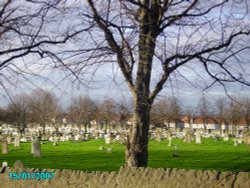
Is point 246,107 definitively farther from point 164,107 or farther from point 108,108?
point 164,107

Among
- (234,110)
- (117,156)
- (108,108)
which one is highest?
(234,110)

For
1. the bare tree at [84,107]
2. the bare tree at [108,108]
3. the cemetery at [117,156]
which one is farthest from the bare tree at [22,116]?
the bare tree at [108,108]

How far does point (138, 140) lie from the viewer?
8727 millimetres

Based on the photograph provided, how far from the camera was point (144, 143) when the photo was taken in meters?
8.75

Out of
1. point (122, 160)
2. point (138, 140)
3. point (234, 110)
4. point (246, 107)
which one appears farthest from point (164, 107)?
point (138, 140)

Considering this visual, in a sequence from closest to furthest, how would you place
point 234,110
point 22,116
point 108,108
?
point 108,108 → point 234,110 → point 22,116

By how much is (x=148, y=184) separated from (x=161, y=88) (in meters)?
2.03

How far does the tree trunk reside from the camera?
8648mm

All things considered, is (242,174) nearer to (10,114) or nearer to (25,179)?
(25,179)

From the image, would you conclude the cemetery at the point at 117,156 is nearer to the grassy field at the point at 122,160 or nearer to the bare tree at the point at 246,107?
the grassy field at the point at 122,160

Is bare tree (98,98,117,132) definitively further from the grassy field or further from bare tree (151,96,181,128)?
the grassy field

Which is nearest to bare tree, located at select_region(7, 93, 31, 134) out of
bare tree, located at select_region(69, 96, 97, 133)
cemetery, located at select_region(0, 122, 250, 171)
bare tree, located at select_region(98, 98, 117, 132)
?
cemetery, located at select_region(0, 122, 250, 171)

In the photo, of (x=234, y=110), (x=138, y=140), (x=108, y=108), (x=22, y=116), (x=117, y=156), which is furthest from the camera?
(x=22, y=116)

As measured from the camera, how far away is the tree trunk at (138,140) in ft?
28.4
